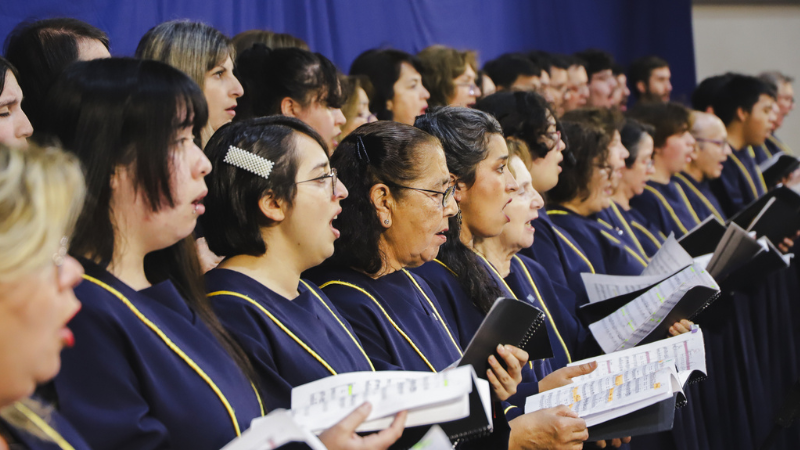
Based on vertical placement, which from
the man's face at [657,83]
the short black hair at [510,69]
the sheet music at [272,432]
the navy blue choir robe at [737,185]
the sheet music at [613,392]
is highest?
the sheet music at [272,432]

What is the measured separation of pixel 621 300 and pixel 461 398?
64.6 inches

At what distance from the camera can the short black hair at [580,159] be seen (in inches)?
149

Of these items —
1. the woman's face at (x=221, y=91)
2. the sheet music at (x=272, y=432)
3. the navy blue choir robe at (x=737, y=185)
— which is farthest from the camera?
the navy blue choir robe at (x=737, y=185)

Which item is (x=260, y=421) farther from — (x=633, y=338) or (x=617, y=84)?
(x=617, y=84)

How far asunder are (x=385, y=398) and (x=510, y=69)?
4.56 metres

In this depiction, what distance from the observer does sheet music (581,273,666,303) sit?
3.01m

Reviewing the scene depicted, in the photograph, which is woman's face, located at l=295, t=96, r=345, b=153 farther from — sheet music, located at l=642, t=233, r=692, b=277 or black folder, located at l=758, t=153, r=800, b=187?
black folder, located at l=758, t=153, r=800, b=187

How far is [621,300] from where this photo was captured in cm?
296

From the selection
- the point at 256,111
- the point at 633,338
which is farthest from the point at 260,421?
the point at 256,111

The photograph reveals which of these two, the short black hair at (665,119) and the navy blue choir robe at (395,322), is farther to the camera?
Answer: the short black hair at (665,119)

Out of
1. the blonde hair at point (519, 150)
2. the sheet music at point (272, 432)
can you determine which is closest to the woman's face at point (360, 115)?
the blonde hair at point (519, 150)

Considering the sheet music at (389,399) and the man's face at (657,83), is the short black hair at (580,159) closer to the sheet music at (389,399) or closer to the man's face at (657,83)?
the sheet music at (389,399)

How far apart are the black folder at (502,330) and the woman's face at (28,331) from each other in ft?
3.24

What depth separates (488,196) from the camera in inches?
108
